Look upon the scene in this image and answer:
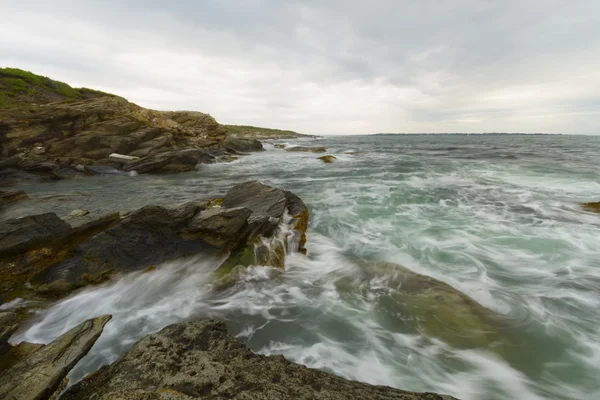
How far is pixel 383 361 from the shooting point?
4.20m

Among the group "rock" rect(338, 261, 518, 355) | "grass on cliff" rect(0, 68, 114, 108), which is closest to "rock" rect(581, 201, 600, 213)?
"rock" rect(338, 261, 518, 355)

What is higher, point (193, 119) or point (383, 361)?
point (193, 119)

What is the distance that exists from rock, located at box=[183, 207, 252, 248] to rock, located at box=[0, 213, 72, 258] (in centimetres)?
261

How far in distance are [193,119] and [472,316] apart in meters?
39.1

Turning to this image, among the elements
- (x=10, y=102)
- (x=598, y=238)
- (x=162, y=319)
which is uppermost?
(x=10, y=102)

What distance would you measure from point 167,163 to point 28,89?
23307mm

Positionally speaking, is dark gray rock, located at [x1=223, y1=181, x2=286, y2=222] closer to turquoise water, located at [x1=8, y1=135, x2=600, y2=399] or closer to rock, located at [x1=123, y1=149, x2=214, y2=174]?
turquoise water, located at [x1=8, y1=135, x2=600, y2=399]

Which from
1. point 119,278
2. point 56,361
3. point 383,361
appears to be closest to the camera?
point 56,361

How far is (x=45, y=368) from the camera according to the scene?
99.7 inches

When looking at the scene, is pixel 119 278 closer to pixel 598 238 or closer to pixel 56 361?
pixel 56 361

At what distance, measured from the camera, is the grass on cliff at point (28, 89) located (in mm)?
26156

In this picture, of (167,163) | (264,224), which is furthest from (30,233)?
(167,163)

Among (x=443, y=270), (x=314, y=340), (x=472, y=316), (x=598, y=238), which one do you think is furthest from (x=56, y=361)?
(x=598, y=238)

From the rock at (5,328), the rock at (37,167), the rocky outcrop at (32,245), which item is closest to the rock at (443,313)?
the rock at (5,328)
